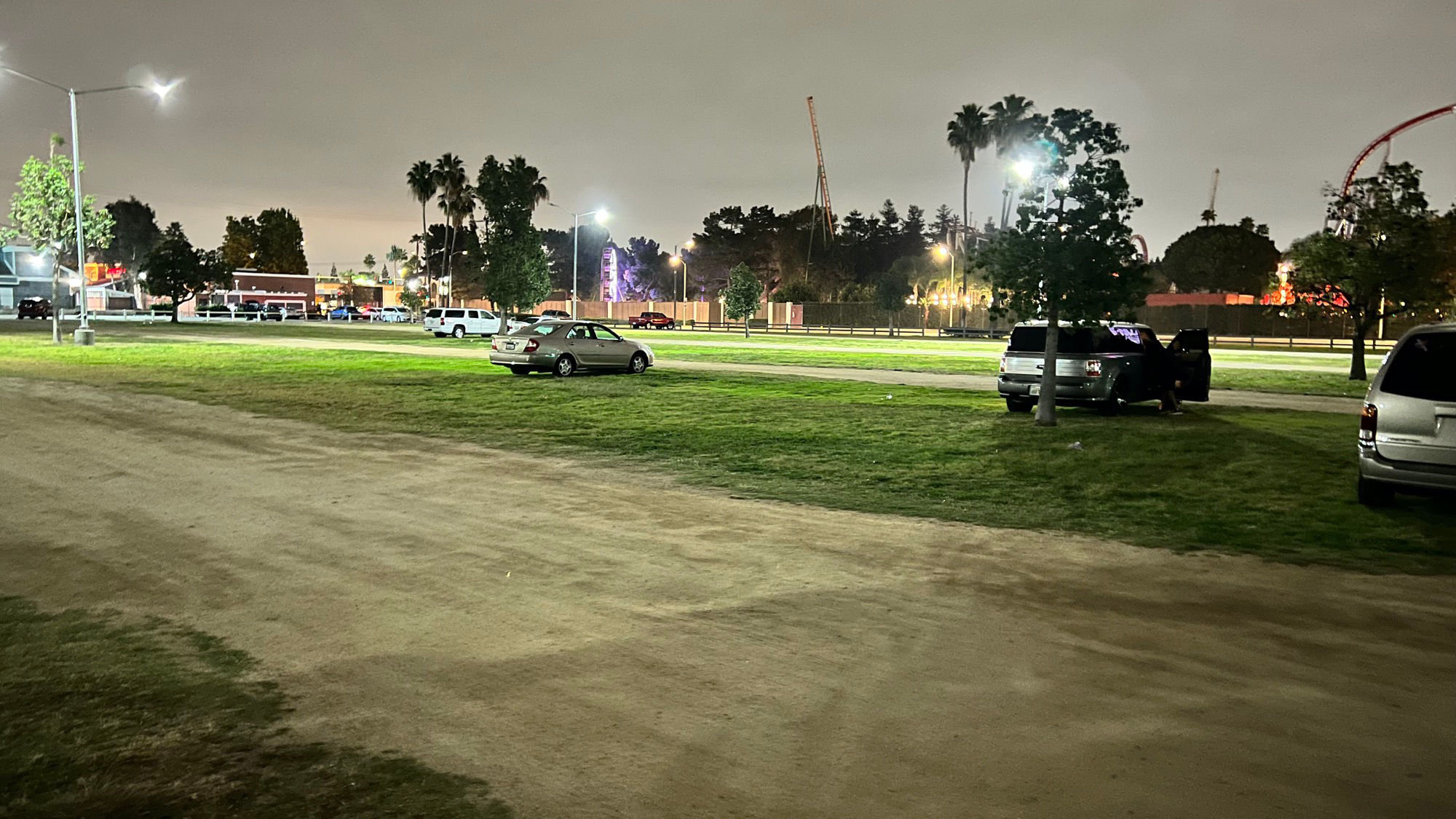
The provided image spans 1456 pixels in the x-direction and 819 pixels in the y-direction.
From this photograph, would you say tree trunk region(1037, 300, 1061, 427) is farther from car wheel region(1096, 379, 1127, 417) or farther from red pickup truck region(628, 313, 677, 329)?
red pickup truck region(628, 313, 677, 329)

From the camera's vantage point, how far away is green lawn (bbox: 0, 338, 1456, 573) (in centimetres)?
1037

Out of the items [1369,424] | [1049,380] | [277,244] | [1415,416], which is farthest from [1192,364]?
[277,244]

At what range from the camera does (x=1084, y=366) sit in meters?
19.1

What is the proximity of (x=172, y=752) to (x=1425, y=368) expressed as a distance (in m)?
10.6

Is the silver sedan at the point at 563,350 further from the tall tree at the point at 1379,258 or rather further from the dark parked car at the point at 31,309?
the dark parked car at the point at 31,309

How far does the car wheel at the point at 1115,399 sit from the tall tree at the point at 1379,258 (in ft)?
48.6

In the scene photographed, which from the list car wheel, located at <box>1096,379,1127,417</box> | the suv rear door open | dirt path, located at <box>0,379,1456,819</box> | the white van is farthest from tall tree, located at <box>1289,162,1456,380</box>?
the white van

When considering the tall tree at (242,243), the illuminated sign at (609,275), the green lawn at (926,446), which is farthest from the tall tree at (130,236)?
the green lawn at (926,446)

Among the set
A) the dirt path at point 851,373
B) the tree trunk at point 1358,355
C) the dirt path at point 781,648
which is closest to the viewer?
the dirt path at point 781,648

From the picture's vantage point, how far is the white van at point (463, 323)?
203 feet

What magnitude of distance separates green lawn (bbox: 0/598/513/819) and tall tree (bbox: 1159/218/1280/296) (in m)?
128

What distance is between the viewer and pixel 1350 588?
26.0 ft

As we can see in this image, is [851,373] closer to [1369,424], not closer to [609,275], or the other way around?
[1369,424]

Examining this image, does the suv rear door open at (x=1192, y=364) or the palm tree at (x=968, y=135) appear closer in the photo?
the suv rear door open at (x=1192, y=364)
